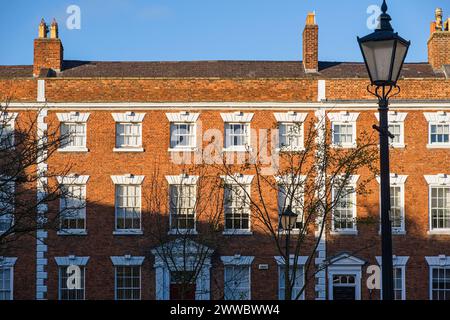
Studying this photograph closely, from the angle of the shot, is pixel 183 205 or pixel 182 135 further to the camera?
pixel 182 135

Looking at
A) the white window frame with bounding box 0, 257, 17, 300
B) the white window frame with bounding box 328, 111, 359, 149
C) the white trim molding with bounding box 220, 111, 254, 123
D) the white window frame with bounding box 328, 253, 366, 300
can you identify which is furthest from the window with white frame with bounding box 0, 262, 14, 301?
the white window frame with bounding box 328, 111, 359, 149

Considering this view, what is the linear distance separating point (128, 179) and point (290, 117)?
668 centimetres

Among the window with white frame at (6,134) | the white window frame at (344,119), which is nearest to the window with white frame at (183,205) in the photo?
the white window frame at (344,119)

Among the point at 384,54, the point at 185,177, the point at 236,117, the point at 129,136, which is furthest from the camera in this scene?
the point at 129,136

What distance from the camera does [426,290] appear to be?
1265 inches

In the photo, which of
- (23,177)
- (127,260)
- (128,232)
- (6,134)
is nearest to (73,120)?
(128,232)

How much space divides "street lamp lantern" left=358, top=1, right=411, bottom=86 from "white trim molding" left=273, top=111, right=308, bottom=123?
2239cm

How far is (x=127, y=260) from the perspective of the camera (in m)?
32.5

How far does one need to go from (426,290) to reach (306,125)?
7.73 metres

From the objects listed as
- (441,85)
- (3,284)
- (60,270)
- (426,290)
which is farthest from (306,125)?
(3,284)

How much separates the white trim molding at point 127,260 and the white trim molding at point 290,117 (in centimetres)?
749

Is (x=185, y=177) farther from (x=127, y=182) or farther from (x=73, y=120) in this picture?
(x=73, y=120)

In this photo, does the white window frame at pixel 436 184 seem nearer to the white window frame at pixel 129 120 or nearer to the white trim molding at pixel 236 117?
the white trim molding at pixel 236 117
